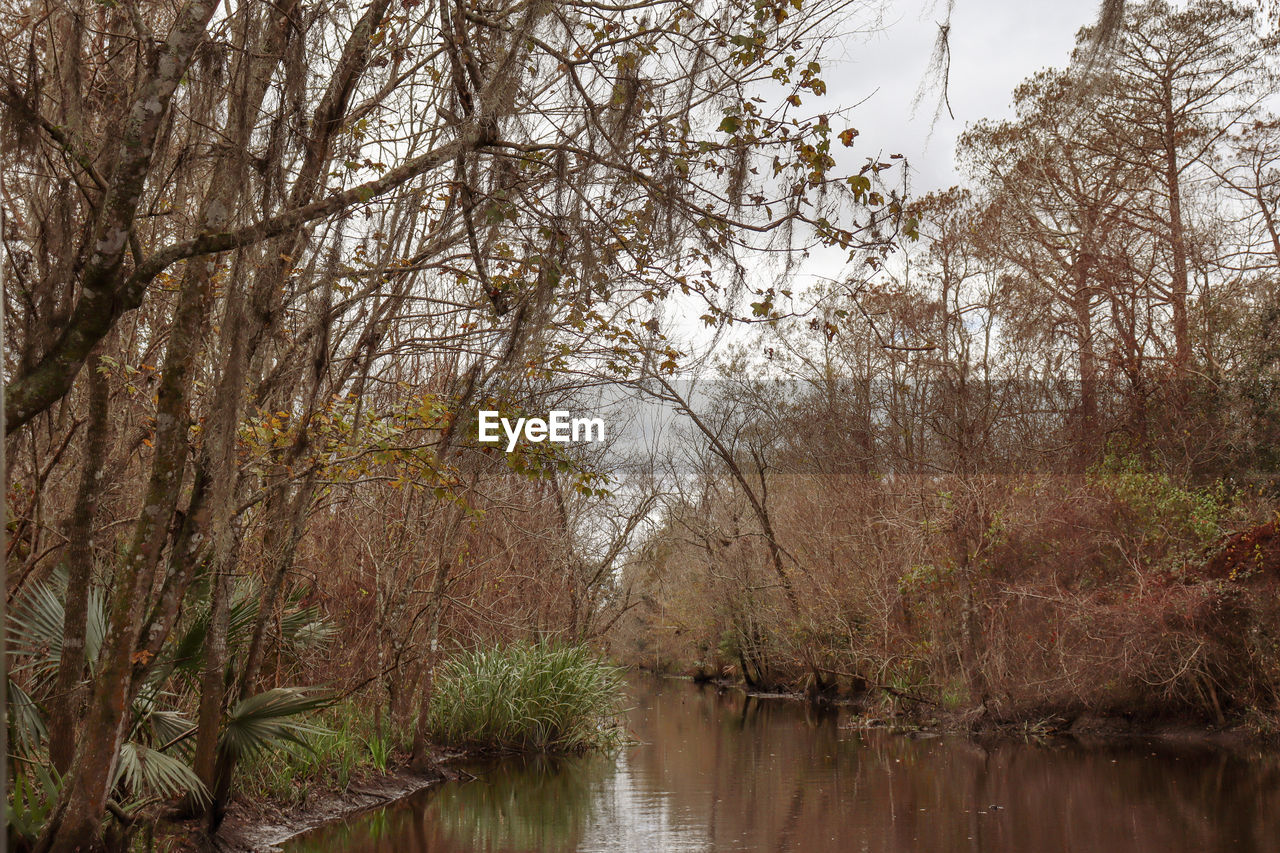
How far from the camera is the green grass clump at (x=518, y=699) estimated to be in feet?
46.3

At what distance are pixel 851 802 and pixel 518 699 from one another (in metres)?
5.08

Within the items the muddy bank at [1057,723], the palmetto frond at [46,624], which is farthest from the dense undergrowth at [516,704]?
the muddy bank at [1057,723]

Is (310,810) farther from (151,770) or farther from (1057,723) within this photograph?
(1057,723)

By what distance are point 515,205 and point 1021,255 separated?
16.1 metres

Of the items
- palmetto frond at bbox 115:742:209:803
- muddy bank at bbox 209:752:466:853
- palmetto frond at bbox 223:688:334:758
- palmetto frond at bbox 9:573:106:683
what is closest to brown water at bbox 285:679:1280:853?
muddy bank at bbox 209:752:466:853

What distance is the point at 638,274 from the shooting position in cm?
641

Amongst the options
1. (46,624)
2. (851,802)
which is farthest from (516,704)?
(46,624)

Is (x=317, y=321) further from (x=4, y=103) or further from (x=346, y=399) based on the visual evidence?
(x=4, y=103)

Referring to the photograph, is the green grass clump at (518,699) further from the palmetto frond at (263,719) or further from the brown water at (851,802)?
the palmetto frond at (263,719)

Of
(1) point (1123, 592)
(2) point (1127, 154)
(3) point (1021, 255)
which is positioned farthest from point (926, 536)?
(2) point (1127, 154)

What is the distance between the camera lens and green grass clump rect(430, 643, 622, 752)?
14.1 m

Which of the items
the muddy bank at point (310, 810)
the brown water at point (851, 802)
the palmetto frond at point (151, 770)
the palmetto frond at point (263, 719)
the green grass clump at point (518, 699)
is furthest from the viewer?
the green grass clump at point (518, 699)

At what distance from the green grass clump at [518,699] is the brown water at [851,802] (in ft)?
1.81

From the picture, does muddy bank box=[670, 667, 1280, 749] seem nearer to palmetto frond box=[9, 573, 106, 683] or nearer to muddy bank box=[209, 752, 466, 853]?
muddy bank box=[209, 752, 466, 853]
